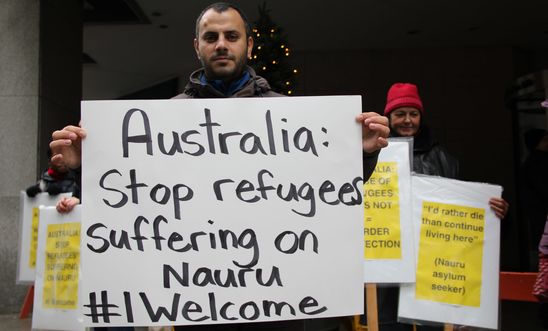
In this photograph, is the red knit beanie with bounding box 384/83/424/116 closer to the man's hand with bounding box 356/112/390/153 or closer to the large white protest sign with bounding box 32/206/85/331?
the man's hand with bounding box 356/112/390/153

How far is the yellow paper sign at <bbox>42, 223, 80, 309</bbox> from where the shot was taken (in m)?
3.84

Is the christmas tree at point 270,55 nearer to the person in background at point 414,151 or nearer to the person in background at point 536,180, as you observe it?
the person in background at point 536,180

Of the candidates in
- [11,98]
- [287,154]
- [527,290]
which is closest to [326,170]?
[287,154]

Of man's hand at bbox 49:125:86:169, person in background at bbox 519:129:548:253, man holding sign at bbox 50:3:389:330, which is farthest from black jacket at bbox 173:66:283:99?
person in background at bbox 519:129:548:253

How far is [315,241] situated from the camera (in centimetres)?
171

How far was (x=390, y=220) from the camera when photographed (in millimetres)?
2990

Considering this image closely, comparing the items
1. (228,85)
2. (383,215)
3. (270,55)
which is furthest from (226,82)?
(270,55)

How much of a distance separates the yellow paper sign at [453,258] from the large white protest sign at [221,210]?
1.36m

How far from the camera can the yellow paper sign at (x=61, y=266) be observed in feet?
12.6

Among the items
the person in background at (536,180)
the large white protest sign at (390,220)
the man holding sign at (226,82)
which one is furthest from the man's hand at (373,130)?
the person in background at (536,180)

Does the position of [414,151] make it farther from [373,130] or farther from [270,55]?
[270,55]

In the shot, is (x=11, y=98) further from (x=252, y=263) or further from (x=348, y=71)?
(x=348, y=71)

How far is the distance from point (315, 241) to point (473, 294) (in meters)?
1.55

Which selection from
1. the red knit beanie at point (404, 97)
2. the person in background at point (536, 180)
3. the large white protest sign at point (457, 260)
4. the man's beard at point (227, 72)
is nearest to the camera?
the man's beard at point (227, 72)
